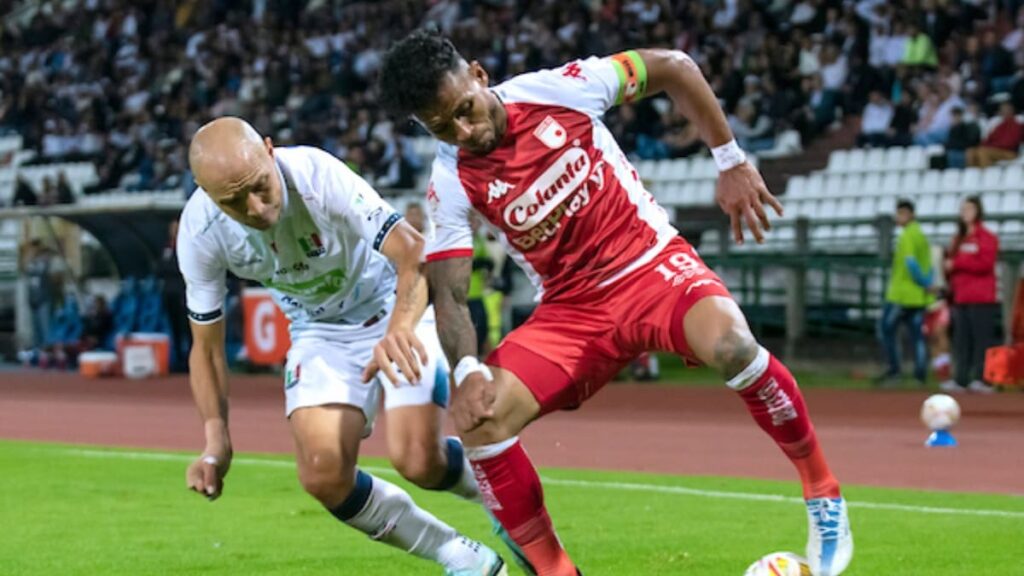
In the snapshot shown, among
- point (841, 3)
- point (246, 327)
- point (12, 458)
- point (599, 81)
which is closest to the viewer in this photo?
point (599, 81)

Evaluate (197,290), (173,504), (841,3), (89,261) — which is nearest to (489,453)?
(197,290)

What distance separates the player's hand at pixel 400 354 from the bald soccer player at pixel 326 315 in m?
0.10

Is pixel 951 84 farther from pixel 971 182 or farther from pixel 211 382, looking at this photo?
pixel 211 382

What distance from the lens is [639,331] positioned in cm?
670

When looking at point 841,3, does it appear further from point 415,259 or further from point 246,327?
point 415,259

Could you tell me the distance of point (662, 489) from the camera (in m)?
11.3

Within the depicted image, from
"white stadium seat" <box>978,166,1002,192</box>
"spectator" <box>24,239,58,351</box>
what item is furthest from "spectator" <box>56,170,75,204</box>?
"white stadium seat" <box>978,166,1002,192</box>

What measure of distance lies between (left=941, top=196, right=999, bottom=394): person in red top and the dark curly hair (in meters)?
12.4

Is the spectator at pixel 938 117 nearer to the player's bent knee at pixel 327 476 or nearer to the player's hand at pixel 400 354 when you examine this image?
the player's bent knee at pixel 327 476

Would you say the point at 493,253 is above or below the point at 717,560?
below

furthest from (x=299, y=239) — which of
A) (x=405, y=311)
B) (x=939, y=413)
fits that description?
(x=939, y=413)

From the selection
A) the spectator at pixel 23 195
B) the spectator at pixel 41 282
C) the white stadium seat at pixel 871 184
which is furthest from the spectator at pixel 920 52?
the spectator at pixel 23 195

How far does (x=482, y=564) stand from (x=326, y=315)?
1.26 m

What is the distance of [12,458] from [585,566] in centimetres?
745
